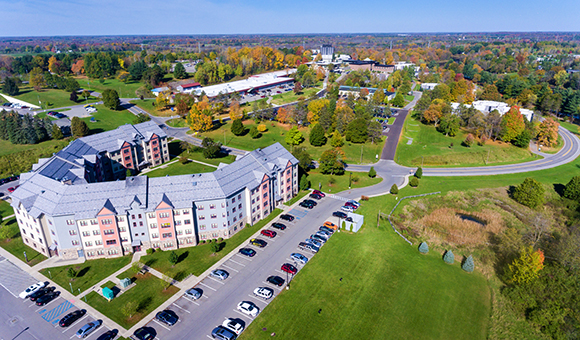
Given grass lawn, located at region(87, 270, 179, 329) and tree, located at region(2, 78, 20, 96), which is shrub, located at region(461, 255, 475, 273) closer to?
grass lawn, located at region(87, 270, 179, 329)

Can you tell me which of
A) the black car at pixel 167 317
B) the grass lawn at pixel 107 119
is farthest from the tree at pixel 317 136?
the grass lawn at pixel 107 119

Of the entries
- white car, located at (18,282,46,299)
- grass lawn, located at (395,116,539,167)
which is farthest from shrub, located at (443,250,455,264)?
white car, located at (18,282,46,299)

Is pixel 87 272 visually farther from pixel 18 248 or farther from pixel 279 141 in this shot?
pixel 279 141

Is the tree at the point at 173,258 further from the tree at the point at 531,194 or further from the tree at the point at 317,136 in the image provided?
the tree at the point at 531,194

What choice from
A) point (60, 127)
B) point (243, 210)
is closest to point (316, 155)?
point (243, 210)

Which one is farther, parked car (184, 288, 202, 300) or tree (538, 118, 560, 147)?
tree (538, 118, 560, 147)

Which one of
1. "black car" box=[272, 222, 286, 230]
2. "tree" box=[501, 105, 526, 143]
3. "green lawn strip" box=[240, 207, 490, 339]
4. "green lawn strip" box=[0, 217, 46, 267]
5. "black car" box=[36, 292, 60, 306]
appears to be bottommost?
"green lawn strip" box=[240, 207, 490, 339]
